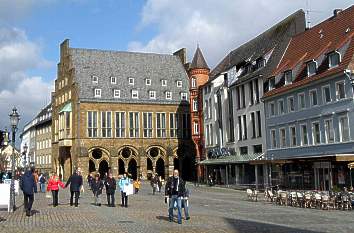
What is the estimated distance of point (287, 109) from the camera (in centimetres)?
4516

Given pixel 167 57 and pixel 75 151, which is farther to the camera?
pixel 167 57

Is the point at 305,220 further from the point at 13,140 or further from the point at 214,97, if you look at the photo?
the point at 214,97

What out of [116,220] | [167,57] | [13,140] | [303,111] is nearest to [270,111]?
[303,111]

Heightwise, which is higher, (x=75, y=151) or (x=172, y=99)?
(x=172, y=99)

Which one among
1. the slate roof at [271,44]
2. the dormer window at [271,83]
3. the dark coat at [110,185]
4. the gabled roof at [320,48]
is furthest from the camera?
the slate roof at [271,44]

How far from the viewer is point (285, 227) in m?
17.5

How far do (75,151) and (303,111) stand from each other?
4148cm

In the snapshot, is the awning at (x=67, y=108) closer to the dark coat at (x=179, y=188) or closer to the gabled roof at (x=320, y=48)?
the gabled roof at (x=320, y=48)

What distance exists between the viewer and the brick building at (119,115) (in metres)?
76.2

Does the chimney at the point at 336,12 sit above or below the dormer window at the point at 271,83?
above

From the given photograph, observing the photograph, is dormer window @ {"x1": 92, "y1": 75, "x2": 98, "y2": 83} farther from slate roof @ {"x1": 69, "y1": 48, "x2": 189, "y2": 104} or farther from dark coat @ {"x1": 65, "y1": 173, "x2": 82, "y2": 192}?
dark coat @ {"x1": 65, "y1": 173, "x2": 82, "y2": 192}

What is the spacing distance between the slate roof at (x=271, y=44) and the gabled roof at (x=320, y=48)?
2.82ft

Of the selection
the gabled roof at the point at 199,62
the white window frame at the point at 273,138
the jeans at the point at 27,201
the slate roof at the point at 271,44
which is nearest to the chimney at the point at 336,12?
the slate roof at the point at 271,44

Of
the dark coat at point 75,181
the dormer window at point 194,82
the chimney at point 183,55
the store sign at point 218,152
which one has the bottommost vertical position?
the dark coat at point 75,181
